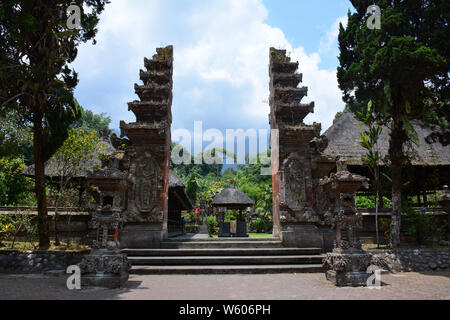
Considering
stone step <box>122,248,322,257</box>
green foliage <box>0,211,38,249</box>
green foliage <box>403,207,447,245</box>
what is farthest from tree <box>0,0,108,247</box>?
green foliage <box>403,207,447,245</box>

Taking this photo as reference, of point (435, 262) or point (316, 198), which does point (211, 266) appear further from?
point (435, 262)

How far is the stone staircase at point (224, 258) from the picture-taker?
8.34 m

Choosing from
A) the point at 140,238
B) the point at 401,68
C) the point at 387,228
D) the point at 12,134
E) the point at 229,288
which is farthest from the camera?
the point at 12,134

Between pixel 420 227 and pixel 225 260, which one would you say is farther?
pixel 420 227

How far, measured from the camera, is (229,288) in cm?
648

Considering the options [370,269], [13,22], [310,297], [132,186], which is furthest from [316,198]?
[13,22]

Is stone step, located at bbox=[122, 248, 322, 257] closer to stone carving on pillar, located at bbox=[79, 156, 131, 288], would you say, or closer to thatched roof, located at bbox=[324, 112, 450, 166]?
stone carving on pillar, located at bbox=[79, 156, 131, 288]

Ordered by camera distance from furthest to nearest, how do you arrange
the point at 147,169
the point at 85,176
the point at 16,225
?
the point at 85,176, the point at 147,169, the point at 16,225

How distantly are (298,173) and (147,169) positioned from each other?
5423 mm

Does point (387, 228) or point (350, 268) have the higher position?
point (387, 228)

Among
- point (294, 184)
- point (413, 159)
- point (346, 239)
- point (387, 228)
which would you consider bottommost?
point (387, 228)

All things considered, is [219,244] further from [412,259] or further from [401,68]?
[401,68]

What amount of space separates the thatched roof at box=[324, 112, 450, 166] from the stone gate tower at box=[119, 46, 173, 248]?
28.8 ft

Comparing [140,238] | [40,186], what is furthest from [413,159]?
[40,186]
